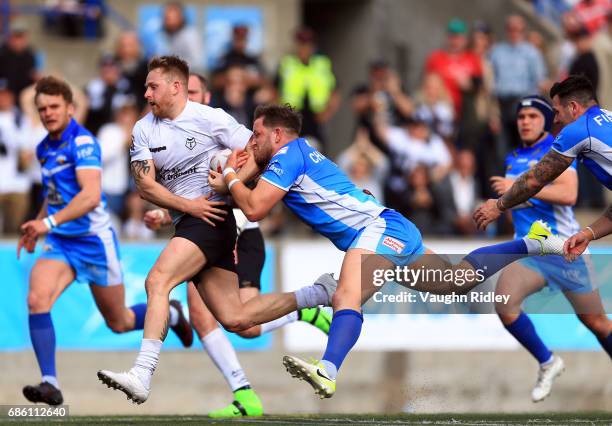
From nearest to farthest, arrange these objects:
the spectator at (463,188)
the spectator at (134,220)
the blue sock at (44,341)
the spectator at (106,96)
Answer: the blue sock at (44,341)
the spectator at (134,220)
the spectator at (106,96)
the spectator at (463,188)

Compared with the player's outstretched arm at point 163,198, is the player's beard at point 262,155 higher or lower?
higher

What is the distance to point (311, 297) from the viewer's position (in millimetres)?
9828

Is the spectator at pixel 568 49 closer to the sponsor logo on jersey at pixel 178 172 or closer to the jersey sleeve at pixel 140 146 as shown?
the sponsor logo on jersey at pixel 178 172

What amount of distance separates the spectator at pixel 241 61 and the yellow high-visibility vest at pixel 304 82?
0.36 meters

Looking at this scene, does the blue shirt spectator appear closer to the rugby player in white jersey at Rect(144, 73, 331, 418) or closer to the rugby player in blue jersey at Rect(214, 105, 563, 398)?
the rugby player in white jersey at Rect(144, 73, 331, 418)

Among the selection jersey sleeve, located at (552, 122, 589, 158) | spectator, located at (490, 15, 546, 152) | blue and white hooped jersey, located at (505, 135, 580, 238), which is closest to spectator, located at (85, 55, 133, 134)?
spectator, located at (490, 15, 546, 152)

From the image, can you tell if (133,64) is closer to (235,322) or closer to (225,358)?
(225,358)

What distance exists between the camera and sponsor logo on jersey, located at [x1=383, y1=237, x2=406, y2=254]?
9.45 meters

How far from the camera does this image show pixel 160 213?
35.1 ft

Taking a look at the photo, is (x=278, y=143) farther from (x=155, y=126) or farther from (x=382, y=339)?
(x=382, y=339)

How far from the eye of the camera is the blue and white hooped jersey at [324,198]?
941 cm

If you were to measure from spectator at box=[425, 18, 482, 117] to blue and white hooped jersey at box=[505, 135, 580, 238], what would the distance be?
8.02 meters

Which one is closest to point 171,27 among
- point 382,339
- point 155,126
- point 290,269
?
point 290,269

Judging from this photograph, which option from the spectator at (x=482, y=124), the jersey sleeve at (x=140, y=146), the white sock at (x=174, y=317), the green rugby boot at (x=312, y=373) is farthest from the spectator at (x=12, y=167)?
the green rugby boot at (x=312, y=373)
